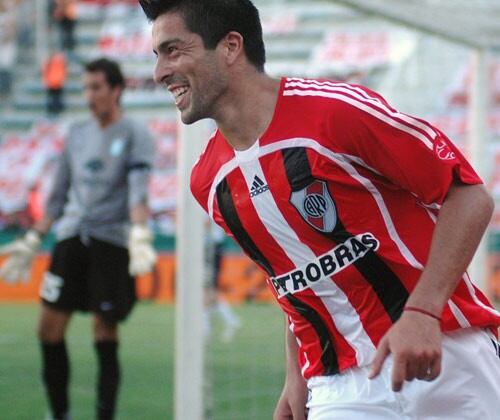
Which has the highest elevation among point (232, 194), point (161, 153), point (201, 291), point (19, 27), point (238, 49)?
point (19, 27)

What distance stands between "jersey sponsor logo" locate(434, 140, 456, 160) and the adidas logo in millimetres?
386

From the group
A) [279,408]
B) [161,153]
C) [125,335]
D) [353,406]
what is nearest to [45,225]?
[279,408]

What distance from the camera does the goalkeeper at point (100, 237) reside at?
5.79 m

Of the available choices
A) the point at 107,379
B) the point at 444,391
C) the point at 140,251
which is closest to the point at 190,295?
the point at 140,251

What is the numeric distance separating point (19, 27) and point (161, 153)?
356 cm

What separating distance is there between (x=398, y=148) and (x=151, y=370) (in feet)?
20.7

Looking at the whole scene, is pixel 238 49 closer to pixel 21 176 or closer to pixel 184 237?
pixel 184 237

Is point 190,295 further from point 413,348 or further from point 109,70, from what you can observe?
point 413,348

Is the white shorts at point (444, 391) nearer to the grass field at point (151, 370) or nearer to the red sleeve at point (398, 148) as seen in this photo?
the red sleeve at point (398, 148)

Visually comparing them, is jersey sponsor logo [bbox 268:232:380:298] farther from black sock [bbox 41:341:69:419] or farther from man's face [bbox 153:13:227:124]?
black sock [bbox 41:341:69:419]

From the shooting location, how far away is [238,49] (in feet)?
8.57

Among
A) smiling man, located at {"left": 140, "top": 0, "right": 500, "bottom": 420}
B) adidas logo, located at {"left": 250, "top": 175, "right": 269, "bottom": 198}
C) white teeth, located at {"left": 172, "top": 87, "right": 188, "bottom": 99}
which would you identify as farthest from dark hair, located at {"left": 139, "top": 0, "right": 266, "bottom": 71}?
adidas logo, located at {"left": 250, "top": 175, "right": 269, "bottom": 198}

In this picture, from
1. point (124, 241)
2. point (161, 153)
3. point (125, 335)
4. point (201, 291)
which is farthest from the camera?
point (161, 153)

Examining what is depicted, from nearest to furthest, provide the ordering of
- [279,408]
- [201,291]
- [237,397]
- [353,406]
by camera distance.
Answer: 1. [353,406]
2. [279,408]
3. [201,291]
4. [237,397]
